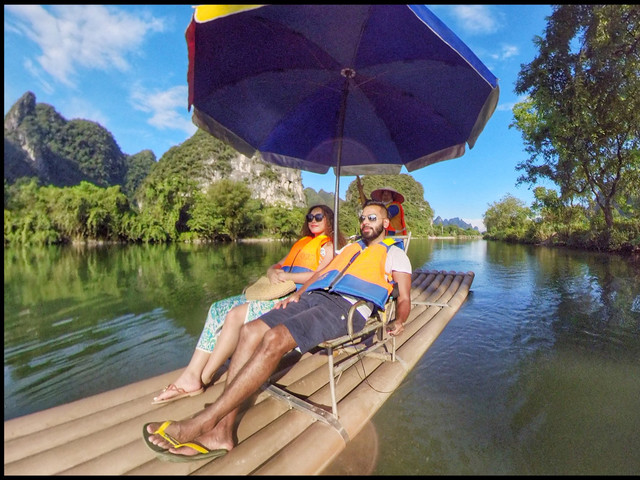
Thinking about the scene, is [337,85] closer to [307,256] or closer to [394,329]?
[307,256]

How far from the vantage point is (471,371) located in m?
3.11

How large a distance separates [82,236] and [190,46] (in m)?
38.7

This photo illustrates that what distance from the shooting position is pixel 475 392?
2723mm

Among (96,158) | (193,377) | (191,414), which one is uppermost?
(96,158)

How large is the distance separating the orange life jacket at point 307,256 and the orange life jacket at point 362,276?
0.25 metres

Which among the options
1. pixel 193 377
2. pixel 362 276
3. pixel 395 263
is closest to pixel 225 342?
pixel 193 377

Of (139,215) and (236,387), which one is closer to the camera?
(236,387)

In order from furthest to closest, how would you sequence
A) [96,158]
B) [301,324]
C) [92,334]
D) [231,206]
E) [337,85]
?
[96,158] → [231,206] → [92,334] → [337,85] → [301,324]

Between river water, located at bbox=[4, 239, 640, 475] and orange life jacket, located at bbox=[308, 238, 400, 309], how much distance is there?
37.4 inches

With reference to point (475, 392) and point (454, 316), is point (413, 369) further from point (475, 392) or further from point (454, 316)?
point (454, 316)

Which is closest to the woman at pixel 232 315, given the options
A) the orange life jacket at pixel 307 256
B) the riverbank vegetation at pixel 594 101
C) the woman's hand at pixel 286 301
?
the orange life jacket at pixel 307 256

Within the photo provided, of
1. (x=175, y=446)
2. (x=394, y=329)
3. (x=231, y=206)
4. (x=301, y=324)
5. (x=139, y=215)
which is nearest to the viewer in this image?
(x=175, y=446)

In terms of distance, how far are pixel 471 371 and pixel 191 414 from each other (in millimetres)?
2658

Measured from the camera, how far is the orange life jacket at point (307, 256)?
2.82 meters
